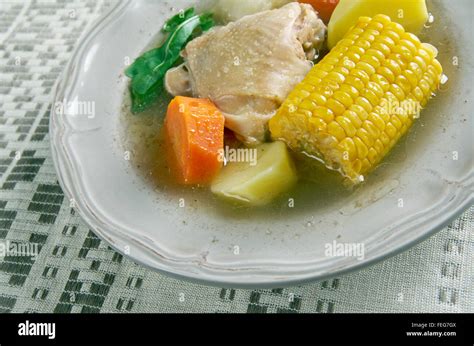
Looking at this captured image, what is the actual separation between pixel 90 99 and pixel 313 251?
1.02 metres

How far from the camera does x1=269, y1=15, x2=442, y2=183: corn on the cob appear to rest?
181 centimetres

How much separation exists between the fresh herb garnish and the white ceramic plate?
0.09 m

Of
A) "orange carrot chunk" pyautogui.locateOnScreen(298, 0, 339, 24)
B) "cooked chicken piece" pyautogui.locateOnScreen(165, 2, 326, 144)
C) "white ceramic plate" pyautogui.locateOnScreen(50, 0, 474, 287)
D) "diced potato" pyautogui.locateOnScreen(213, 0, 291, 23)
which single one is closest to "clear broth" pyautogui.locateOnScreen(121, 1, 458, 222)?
"white ceramic plate" pyautogui.locateOnScreen(50, 0, 474, 287)

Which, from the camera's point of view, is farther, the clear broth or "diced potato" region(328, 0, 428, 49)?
"diced potato" region(328, 0, 428, 49)

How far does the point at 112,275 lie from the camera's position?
186cm

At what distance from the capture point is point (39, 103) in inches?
96.7

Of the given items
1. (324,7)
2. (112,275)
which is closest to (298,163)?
(112,275)

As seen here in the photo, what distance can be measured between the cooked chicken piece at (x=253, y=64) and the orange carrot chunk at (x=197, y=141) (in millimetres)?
84

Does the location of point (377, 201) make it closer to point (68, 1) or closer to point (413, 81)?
point (413, 81)

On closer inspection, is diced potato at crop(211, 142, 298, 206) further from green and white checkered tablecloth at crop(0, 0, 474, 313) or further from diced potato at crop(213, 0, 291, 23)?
diced potato at crop(213, 0, 291, 23)

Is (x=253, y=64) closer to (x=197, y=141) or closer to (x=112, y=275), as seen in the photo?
(x=197, y=141)

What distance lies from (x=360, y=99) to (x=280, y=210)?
41 cm

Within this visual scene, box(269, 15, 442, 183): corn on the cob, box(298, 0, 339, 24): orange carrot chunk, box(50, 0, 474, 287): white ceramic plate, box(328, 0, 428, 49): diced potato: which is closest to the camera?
box(50, 0, 474, 287): white ceramic plate

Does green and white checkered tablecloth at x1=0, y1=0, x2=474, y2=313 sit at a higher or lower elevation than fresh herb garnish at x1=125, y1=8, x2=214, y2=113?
lower
